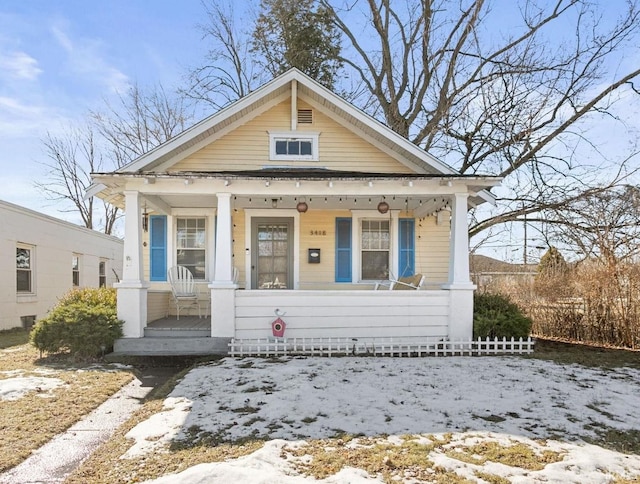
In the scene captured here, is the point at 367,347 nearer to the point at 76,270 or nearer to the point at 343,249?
the point at 343,249

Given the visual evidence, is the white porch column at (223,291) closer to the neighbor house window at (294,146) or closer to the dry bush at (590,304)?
the neighbor house window at (294,146)

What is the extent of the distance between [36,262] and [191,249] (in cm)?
633

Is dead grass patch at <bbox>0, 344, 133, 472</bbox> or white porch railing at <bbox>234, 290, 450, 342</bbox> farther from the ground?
white porch railing at <bbox>234, 290, 450, 342</bbox>

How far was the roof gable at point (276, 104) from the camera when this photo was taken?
837 cm

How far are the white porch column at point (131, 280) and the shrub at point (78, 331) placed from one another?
0.17 metres

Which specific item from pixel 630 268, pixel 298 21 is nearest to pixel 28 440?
pixel 630 268

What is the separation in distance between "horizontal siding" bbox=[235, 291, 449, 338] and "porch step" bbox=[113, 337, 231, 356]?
38 cm

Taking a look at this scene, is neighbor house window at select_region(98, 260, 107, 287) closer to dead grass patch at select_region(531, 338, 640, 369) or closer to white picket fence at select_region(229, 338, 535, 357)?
white picket fence at select_region(229, 338, 535, 357)

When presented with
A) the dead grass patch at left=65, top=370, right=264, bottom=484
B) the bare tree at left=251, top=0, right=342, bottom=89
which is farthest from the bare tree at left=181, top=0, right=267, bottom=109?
the dead grass patch at left=65, top=370, right=264, bottom=484

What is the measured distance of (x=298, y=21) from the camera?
16.0 m

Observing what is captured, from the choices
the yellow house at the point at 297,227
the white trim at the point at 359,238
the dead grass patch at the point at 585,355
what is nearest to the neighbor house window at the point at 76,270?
the yellow house at the point at 297,227

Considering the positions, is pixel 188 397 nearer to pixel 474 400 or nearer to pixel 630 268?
pixel 474 400

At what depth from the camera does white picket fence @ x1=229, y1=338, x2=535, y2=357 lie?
22.6ft

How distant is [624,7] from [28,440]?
1720 centimetres
